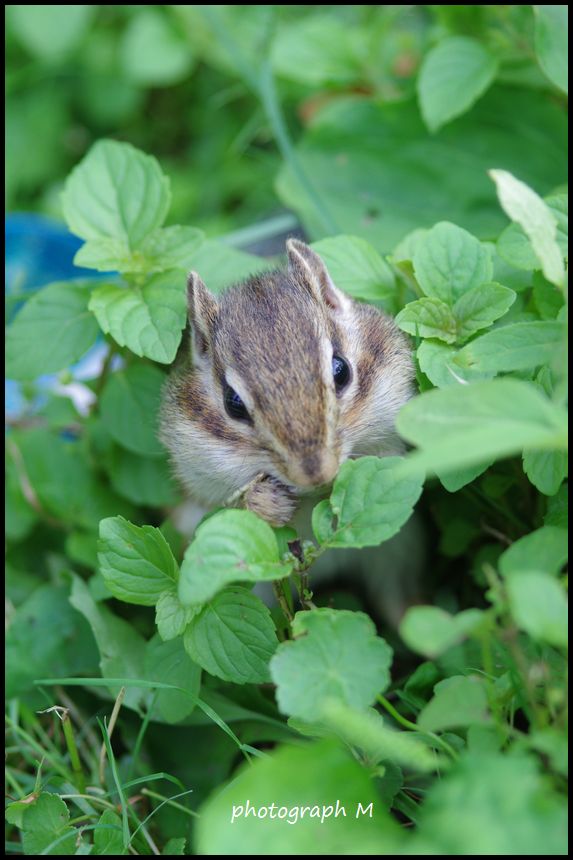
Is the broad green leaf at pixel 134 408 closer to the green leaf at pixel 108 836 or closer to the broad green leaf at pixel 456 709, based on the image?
the green leaf at pixel 108 836

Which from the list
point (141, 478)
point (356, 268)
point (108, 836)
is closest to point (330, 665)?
point (108, 836)

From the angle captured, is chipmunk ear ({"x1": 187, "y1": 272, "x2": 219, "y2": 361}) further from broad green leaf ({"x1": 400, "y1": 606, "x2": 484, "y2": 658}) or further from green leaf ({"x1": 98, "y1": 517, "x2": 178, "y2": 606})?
broad green leaf ({"x1": 400, "y1": 606, "x2": 484, "y2": 658})

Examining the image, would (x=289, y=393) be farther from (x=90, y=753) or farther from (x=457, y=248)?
(x=90, y=753)

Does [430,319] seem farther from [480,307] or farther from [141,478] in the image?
[141,478]

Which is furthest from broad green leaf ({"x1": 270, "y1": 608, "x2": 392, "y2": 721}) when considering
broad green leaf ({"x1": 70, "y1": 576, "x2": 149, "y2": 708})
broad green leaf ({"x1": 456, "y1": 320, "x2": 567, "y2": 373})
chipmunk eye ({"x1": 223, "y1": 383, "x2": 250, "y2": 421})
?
broad green leaf ({"x1": 70, "y1": 576, "x2": 149, "y2": 708})


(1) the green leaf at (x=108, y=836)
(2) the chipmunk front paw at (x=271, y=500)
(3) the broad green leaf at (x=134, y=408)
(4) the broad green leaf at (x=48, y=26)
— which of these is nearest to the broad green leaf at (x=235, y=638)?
(2) the chipmunk front paw at (x=271, y=500)

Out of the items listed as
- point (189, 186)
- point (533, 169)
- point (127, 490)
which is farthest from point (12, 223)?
point (533, 169)
